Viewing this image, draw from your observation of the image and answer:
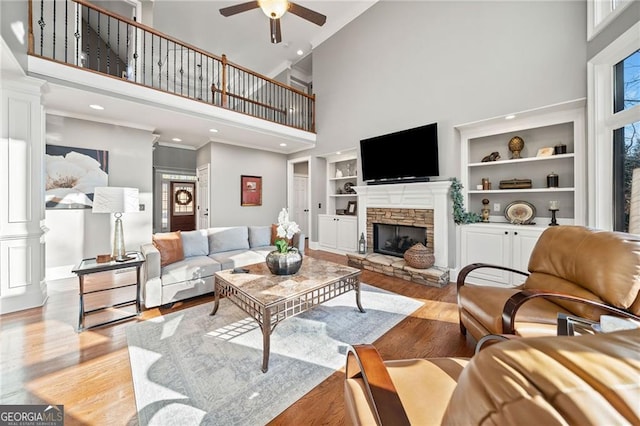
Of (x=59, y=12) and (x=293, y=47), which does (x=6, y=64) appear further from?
(x=293, y=47)

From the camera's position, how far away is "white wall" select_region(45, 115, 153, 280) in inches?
150

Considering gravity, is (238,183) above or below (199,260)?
above

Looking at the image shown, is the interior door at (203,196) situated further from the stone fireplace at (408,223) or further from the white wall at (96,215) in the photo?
the stone fireplace at (408,223)

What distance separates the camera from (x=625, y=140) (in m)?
2.21

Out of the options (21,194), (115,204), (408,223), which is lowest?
(408,223)

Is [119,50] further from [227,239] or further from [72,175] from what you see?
[227,239]

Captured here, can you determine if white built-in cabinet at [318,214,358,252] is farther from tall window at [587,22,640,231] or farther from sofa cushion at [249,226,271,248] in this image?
tall window at [587,22,640,231]

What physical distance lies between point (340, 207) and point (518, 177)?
3.55 m

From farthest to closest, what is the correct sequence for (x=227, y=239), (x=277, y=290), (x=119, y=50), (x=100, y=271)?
1. (x=119, y=50)
2. (x=227, y=239)
3. (x=100, y=271)
4. (x=277, y=290)

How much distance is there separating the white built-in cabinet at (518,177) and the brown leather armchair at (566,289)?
1346 mm

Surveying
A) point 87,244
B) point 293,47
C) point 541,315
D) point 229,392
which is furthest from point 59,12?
point 541,315

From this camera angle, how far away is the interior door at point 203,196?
235 inches

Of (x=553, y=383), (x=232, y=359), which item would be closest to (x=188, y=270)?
(x=232, y=359)

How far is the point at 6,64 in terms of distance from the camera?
239 centimetres
